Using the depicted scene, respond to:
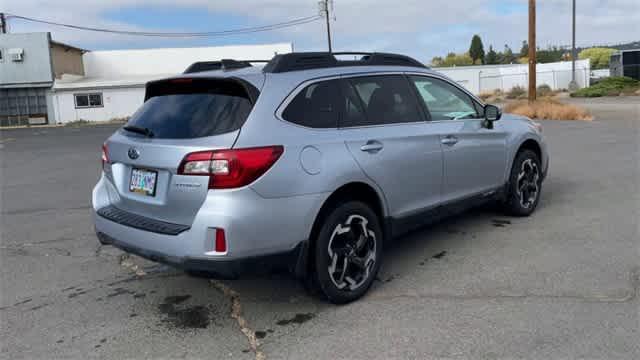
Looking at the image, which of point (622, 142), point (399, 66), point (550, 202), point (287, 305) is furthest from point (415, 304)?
A: point (622, 142)

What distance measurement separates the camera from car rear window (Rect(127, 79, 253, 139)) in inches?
148

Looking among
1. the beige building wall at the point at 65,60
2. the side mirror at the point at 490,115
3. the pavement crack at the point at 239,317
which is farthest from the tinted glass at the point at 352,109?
the beige building wall at the point at 65,60

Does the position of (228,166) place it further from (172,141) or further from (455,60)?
(455,60)

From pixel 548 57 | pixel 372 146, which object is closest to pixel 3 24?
pixel 372 146

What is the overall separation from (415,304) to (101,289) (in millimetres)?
2523

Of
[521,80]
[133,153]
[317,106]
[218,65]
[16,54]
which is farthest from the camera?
[521,80]

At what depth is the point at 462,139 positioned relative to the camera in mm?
5312

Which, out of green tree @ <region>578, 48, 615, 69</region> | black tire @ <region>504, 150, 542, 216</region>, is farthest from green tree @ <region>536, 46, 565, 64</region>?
black tire @ <region>504, 150, 542, 216</region>

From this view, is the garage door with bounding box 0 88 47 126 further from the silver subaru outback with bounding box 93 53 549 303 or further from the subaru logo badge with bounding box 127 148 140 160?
the subaru logo badge with bounding box 127 148 140 160

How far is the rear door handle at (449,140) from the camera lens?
5.08 metres

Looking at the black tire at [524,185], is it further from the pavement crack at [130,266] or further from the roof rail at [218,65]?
the pavement crack at [130,266]

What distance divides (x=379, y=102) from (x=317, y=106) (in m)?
0.73

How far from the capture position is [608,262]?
492 centimetres

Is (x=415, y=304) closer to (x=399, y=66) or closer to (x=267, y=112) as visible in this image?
(x=267, y=112)
